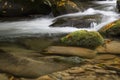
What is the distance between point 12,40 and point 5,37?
0.82m

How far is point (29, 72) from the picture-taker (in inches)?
268

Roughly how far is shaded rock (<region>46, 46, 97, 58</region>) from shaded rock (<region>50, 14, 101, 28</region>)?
12.6 ft

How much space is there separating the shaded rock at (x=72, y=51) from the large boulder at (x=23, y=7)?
6904 millimetres

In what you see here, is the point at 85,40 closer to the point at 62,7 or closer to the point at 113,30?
the point at 113,30

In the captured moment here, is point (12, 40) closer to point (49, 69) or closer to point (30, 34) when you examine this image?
point (30, 34)

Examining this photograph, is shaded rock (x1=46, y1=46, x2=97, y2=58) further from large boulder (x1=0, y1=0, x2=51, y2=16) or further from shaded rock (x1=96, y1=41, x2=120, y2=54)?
large boulder (x1=0, y1=0, x2=51, y2=16)

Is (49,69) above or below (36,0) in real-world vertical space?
below

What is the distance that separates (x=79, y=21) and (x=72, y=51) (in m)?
4.54

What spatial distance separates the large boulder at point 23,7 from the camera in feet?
49.4

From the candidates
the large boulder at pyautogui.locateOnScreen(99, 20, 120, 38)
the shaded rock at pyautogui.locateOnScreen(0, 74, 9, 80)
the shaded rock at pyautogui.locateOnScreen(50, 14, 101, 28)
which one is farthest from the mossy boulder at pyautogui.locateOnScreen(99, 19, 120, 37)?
the shaded rock at pyautogui.locateOnScreen(0, 74, 9, 80)

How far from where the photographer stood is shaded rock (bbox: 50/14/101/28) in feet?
41.1

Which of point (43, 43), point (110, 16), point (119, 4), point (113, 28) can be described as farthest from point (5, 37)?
point (119, 4)

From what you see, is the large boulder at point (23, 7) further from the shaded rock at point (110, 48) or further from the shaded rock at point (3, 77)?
the shaded rock at point (3, 77)

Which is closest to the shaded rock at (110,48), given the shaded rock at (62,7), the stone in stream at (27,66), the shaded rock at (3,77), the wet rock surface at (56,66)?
the wet rock surface at (56,66)
